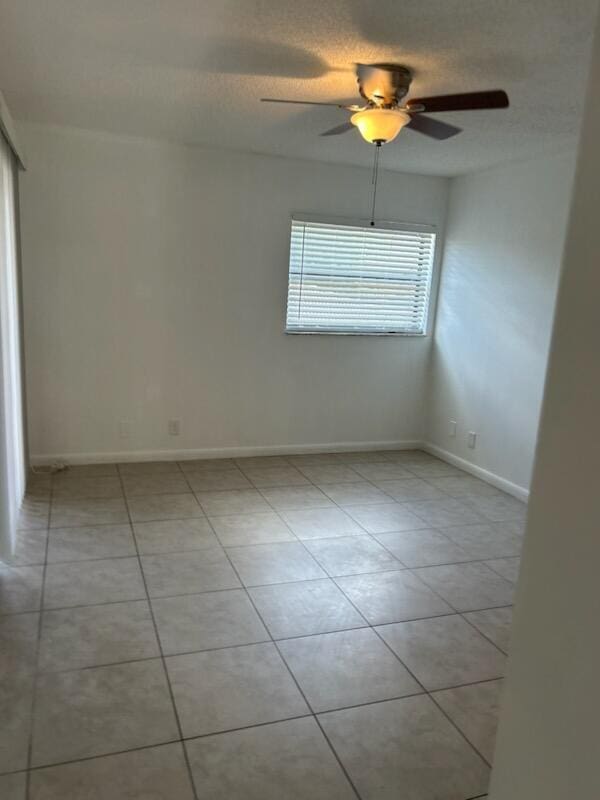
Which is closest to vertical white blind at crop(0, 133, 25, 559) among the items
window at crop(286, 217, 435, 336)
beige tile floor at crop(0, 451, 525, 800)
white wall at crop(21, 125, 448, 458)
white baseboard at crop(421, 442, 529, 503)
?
beige tile floor at crop(0, 451, 525, 800)

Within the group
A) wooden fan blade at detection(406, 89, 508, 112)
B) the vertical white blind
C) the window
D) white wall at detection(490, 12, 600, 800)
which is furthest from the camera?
the window

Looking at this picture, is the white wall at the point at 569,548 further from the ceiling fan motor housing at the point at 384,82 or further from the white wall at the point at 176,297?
the white wall at the point at 176,297

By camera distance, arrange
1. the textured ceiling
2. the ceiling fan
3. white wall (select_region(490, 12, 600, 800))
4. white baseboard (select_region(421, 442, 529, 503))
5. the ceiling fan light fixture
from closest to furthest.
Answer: white wall (select_region(490, 12, 600, 800)) → the textured ceiling → the ceiling fan → the ceiling fan light fixture → white baseboard (select_region(421, 442, 529, 503))

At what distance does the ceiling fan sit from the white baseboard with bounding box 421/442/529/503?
244cm

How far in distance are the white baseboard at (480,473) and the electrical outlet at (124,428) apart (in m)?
2.60

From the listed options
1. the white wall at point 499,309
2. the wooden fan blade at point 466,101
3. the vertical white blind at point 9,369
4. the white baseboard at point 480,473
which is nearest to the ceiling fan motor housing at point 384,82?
the wooden fan blade at point 466,101

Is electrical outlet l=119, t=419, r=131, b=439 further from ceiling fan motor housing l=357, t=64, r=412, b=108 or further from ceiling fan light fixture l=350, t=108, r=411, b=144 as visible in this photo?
ceiling fan motor housing l=357, t=64, r=412, b=108

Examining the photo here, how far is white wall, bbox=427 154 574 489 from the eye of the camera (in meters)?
3.99

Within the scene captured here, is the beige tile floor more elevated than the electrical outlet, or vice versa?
the electrical outlet

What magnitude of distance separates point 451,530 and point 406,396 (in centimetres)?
187

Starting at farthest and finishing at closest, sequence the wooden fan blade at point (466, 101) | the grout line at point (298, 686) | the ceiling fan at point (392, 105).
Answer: the ceiling fan at point (392, 105)
the wooden fan blade at point (466, 101)
the grout line at point (298, 686)

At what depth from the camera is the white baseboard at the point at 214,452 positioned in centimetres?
435

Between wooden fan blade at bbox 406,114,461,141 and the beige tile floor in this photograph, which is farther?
wooden fan blade at bbox 406,114,461,141

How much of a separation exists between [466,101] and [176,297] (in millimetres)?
2636
